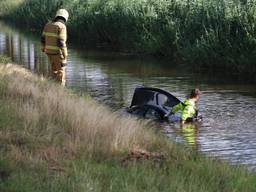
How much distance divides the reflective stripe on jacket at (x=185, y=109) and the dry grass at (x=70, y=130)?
9.82 feet

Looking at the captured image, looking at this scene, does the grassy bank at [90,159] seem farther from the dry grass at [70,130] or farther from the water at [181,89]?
the water at [181,89]

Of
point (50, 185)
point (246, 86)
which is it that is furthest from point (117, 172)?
point (246, 86)

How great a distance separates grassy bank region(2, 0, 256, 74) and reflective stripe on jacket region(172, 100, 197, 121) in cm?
820

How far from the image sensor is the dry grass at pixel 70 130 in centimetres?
741

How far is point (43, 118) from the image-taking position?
890 centimetres

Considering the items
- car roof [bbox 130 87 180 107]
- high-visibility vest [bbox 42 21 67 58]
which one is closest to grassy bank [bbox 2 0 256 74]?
car roof [bbox 130 87 180 107]

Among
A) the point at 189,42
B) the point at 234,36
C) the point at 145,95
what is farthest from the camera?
the point at 189,42

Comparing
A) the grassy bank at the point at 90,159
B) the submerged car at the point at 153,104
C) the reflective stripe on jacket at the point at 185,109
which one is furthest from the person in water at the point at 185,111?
the grassy bank at the point at 90,159

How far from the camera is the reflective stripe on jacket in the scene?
43.0 feet

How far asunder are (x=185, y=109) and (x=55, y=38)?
378cm

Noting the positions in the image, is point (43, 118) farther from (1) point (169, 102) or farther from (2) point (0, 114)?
(1) point (169, 102)

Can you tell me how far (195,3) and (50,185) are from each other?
21016 millimetres

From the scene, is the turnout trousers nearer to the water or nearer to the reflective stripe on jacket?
the water

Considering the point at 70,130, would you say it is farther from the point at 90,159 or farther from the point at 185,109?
the point at 185,109
